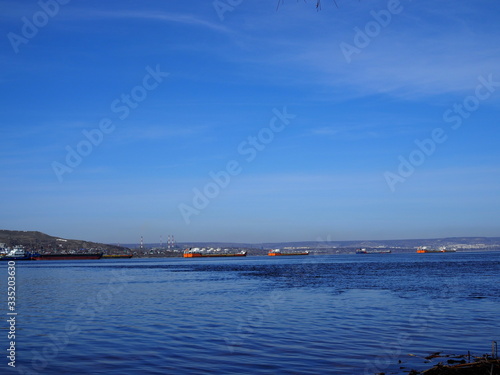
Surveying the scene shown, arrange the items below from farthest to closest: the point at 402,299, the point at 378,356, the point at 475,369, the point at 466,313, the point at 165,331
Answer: the point at 402,299 → the point at 466,313 → the point at 165,331 → the point at 378,356 → the point at 475,369

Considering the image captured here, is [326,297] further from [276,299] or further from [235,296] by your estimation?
[235,296]

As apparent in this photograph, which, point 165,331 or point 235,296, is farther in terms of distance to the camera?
point 235,296

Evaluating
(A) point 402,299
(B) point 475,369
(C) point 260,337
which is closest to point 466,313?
(A) point 402,299

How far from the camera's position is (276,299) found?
39.7 metres

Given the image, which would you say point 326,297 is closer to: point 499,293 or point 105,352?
point 499,293

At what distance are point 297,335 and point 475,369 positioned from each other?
33.8 feet

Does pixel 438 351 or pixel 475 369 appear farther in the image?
pixel 438 351

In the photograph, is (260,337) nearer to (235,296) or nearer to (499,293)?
(235,296)

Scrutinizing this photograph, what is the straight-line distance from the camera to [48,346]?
22266mm

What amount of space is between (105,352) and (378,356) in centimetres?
1083

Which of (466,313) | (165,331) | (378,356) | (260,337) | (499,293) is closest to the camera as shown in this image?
(378,356)

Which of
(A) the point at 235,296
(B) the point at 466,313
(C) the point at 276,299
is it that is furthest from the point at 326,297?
(B) the point at 466,313

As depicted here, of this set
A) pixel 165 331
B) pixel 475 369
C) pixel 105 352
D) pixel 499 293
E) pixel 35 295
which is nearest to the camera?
pixel 475 369

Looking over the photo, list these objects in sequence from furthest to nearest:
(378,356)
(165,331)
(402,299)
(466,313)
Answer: (402,299) < (466,313) < (165,331) < (378,356)
